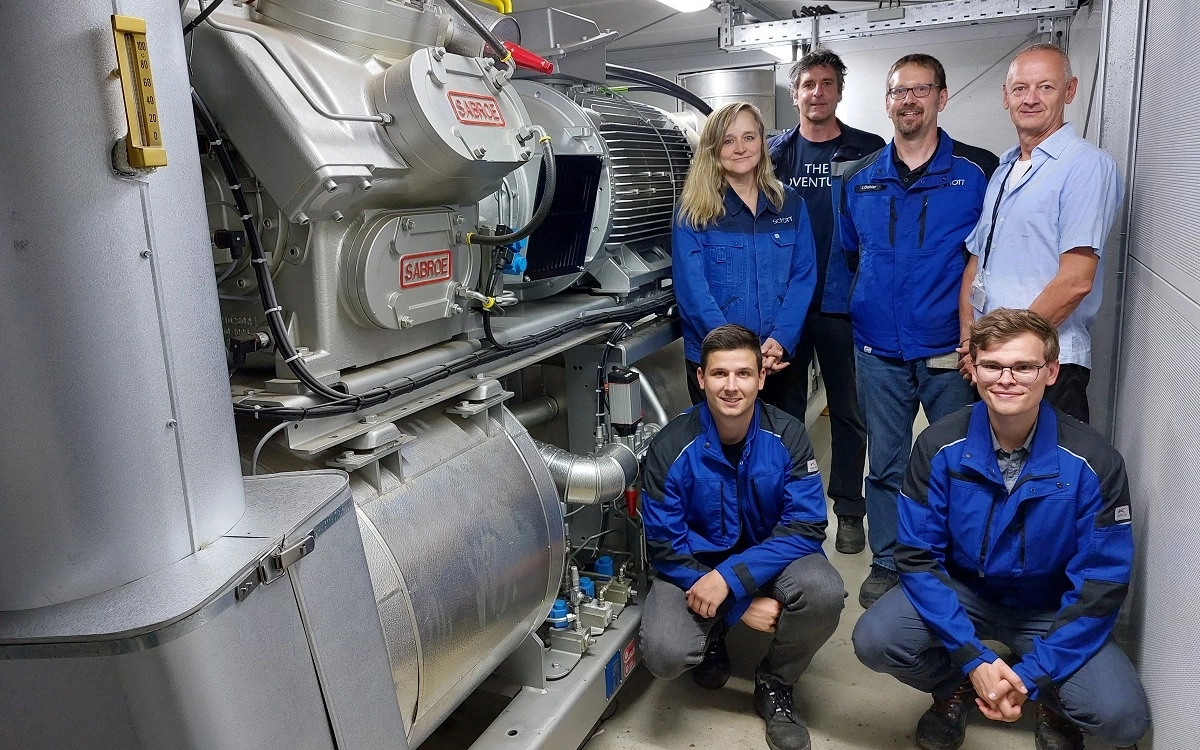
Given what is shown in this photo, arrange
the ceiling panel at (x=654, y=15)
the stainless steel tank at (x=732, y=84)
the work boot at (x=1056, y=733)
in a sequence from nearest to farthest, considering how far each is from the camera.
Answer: the work boot at (x=1056, y=733), the stainless steel tank at (x=732, y=84), the ceiling panel at (x=654, y=15)

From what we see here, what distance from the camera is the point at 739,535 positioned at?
2.33m

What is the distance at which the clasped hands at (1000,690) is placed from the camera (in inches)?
74.2

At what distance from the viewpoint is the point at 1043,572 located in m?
Answer: 2.01

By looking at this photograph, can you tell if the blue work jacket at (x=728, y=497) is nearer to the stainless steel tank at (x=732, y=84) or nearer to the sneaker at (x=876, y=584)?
the sneaker at (x=876, y=584)

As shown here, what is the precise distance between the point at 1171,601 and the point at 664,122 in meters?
2.19

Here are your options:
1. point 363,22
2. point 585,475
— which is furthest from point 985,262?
point 363,22

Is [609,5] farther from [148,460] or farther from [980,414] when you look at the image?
[148,460]

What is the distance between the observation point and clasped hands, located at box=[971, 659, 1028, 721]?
6.18 feet

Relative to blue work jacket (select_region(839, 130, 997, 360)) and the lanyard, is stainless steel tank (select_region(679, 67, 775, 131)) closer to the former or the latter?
blue work jacket (select_region(839, 130, 997, 360))

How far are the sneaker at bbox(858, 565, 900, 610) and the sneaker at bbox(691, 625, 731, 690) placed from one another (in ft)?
1.76

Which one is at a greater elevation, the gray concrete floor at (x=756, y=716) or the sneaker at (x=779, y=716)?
the sneaker at (x=779, y=716)

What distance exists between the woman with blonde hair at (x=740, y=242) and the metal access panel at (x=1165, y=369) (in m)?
0.89

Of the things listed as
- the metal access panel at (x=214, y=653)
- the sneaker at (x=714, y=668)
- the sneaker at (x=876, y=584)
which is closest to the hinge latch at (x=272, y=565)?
the metal access panel at (x=214, y=653)

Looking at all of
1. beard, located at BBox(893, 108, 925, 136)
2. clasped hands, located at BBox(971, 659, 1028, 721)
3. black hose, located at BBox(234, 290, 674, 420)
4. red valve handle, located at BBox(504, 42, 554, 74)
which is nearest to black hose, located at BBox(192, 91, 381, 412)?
black hose, located at BBox(234, 290, 674, 420)
